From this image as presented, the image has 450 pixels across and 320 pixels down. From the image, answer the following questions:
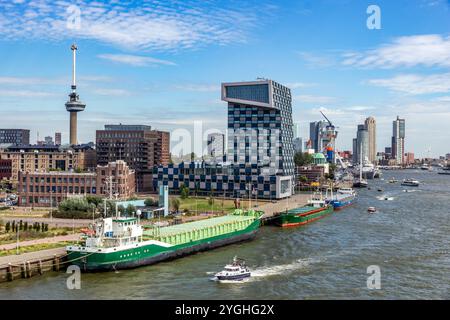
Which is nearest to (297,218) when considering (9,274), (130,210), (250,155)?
(130,210)

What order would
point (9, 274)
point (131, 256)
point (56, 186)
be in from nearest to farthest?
1. point (9, 274)
2. point (131, 256)
3. point (56, 186)

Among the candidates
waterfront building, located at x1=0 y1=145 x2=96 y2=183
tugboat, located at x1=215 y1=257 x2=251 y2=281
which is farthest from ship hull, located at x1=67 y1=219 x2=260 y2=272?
waterfront building, located at x1=0 y1=145 x2=96 y2=183

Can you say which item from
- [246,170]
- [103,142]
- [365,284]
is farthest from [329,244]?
[103,142]

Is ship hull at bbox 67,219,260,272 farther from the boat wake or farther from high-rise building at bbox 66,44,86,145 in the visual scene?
high-rise building at bbox 66,44,86,145

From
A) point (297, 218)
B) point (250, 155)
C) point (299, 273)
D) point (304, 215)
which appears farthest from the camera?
point (250, 155)

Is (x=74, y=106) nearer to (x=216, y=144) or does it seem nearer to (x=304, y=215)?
(x=216, y=144)

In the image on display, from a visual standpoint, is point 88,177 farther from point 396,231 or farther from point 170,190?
point 396,231
